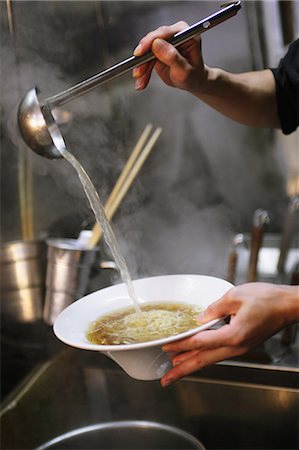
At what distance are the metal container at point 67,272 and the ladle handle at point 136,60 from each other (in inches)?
15.6

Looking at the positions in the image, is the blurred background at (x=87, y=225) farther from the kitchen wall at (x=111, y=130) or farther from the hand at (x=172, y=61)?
the hand at (x=172, y=61)

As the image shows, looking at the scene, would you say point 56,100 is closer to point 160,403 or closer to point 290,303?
point 290,303

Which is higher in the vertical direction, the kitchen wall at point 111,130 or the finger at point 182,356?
the kitchen wall at point 111,130

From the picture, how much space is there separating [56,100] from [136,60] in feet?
0.72

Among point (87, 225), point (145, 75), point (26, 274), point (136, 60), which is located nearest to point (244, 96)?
point (145, 75)

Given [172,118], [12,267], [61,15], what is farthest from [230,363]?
[172,118]

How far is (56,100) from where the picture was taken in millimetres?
1185

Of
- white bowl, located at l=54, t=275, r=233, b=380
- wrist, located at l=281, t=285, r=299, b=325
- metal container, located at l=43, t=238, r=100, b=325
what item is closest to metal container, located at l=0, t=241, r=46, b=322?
metal container, located at l=43, t=238, r=100, b=325

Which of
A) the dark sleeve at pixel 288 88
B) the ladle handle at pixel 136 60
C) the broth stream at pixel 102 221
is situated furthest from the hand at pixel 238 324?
the dark sleeve at pixel 288 88

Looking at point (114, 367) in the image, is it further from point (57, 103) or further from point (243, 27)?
point (243, 27)

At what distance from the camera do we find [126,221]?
1.42 meters

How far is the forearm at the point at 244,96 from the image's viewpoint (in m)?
1.50

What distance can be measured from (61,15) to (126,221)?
0.67 meters

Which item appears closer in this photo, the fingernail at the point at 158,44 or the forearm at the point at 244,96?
the fingernail at the point at 158,44
